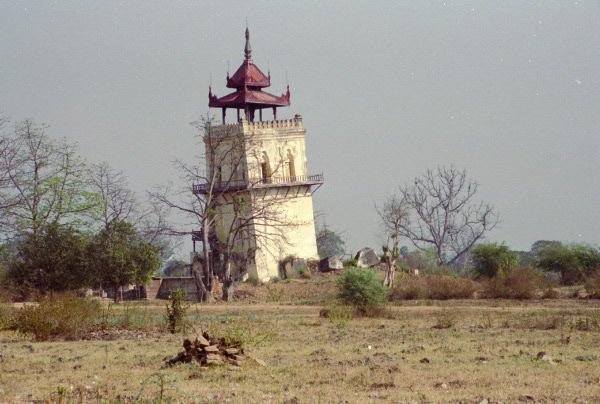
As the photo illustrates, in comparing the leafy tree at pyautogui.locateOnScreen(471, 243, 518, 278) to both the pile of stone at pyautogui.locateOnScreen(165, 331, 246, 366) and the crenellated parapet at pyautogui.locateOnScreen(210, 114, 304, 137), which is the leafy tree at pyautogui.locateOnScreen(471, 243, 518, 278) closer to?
the crenellated parapet at pyautogui.locateOnScreen(210, 114, 304, 137)

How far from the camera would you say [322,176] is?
1848 inches

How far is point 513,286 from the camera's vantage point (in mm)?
28469

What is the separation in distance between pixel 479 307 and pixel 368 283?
152 inches

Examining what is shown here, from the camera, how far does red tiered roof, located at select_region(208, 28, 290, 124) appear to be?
46062 mm

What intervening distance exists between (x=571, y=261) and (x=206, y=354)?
29.0 meters

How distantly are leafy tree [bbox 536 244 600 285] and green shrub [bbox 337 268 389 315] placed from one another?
52.8ft

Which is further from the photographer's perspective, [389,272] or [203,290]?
[203,290]

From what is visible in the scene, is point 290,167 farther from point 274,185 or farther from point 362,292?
point 362,292

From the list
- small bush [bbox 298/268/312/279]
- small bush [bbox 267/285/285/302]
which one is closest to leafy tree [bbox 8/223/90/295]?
small bush [bbox 267/285/285/302]

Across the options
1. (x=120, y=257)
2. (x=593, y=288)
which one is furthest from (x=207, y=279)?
(x=593, y=288)

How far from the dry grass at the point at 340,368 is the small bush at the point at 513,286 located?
1020 centimetres

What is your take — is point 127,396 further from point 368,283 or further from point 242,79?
point 242,79

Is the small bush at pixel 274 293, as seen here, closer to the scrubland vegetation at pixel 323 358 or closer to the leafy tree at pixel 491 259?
the leafy tree at pixel 491 259

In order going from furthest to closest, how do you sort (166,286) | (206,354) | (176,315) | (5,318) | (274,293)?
(166,286), (274,293), (5,318), (176,315), (206,354)
